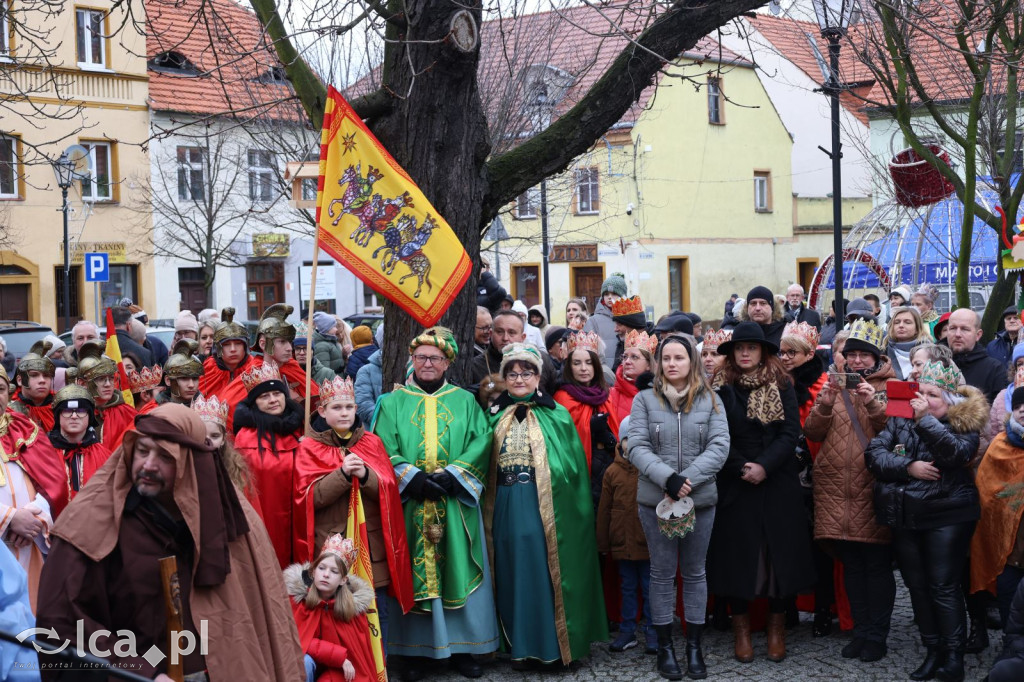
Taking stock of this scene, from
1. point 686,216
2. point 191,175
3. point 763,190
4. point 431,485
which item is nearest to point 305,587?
point 431,485

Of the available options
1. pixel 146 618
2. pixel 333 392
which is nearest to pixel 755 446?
pixel 333 392

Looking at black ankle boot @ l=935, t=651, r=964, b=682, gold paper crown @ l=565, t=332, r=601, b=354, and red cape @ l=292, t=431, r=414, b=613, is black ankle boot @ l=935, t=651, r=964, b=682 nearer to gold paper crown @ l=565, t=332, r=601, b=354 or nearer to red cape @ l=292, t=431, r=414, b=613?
gold paper crown @ l=565, t=332, r=601, b=354

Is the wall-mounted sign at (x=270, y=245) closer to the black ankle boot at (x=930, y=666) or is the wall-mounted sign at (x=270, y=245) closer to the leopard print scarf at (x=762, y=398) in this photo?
the leopard print scarf at (x=762, y=398)

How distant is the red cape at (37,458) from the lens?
19.5 ft

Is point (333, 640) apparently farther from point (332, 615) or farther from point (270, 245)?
point (270, 245)

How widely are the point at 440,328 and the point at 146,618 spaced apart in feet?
10.3

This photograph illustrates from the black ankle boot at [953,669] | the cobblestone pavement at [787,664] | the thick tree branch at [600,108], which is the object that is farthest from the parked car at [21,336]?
the black ankle boot at [953,669]

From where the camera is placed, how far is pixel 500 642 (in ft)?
21.9

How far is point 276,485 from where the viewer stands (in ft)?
20.7

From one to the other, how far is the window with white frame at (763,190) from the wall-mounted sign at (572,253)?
671 cm

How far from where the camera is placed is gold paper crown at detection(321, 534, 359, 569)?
5.69 meters

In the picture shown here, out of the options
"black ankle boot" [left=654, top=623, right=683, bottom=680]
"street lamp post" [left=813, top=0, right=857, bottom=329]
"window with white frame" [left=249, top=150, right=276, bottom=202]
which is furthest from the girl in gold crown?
"window with white frame" [left=249, top=150, right=276, bottom=202]

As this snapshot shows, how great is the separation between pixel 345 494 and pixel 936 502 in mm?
3255

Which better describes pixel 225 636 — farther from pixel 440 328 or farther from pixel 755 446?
pixel 755 446
